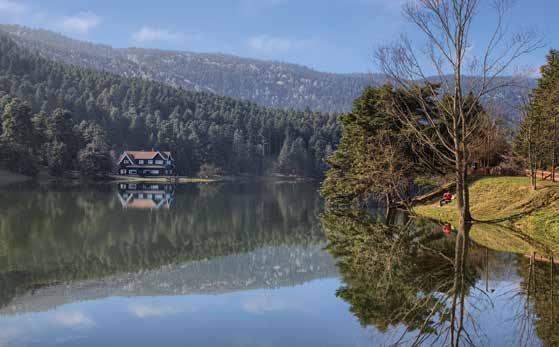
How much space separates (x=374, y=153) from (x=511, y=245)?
64.1 ft

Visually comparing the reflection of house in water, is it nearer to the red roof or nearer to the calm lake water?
the calm lake water

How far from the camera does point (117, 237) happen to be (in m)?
31.6

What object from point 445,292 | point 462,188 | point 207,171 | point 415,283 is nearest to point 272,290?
point 415,283

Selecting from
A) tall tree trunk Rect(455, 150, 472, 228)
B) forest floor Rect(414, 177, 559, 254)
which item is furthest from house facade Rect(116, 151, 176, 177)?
tall tree trunk Rect(455, 150, 472, 228)

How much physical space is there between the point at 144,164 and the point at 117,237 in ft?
357

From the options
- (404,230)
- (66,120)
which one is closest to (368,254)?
(404,230)

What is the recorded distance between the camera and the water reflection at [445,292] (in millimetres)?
11656

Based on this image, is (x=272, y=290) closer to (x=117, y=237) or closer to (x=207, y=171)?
(x=117, y=237)

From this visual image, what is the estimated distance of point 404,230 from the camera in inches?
1211

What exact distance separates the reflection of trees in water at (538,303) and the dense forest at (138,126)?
327 ft

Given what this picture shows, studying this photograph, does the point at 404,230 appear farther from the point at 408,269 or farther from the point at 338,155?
the point at 338,155

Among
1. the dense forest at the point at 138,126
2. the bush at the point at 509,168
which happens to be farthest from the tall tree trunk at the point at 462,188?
the dense forest at the point at 138,126

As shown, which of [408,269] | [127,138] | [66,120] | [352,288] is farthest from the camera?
[127,138]

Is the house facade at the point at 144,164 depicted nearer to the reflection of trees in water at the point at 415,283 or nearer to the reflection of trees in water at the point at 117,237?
the reflection of trees in water at the point at 117,237
